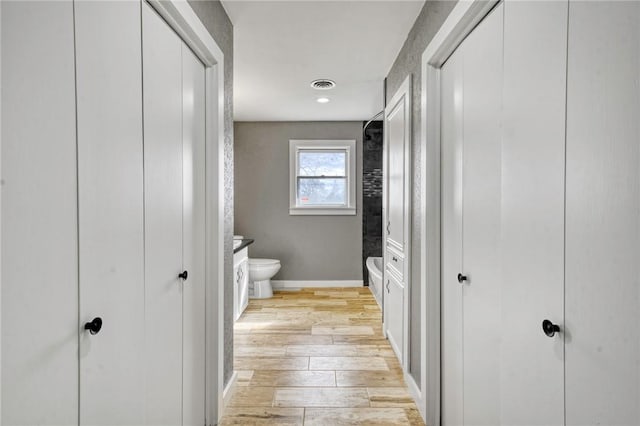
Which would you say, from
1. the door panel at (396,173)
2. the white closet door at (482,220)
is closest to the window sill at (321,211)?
the door panel at (396,173)

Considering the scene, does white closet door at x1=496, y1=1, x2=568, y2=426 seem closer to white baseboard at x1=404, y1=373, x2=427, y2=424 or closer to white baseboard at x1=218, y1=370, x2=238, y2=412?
white baseboard at x1=404, y1=373, x2=427, y2=424

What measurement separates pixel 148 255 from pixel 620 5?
1.47m

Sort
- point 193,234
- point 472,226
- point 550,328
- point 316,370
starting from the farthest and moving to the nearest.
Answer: point 316,370 < point 193,234 < point 472,226 < point 550,328

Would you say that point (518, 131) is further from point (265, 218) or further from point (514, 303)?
point (265, 218)

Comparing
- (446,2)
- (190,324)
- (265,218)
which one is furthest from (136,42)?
(265,218)

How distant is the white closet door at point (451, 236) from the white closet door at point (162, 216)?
125cm

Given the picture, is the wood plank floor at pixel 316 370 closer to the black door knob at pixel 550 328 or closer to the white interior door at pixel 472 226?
the white interior door at pixel 472 226

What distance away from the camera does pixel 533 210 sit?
1037 millimetres

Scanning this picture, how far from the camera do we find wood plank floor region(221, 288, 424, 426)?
6.72 feet

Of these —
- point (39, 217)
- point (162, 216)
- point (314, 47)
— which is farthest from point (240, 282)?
point (39, 217)

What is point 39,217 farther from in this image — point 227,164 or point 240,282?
point 240,282

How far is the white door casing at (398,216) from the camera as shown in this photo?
2344 millimetres

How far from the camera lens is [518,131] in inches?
43.8

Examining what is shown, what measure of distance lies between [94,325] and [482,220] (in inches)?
52.7
